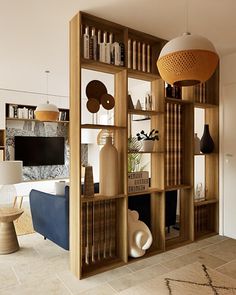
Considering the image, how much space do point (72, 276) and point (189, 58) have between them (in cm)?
223

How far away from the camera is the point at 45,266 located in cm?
273

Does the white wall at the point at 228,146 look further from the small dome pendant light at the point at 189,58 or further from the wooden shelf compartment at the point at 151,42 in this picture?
the small dome pendant light at the point at 189,58

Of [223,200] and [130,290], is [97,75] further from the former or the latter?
[130,290]

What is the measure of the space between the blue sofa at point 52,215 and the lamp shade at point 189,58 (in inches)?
74.5

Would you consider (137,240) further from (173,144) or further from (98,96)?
(98,96)

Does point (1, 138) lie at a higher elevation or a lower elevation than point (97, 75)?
lower

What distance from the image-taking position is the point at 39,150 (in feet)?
Result: 21.0

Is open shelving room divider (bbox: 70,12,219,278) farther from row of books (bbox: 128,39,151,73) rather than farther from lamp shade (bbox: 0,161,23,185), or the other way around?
lamp shade (bbox: 0,161,23,185)

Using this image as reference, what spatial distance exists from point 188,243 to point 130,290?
52.9 inches

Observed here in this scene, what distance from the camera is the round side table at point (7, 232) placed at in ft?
9.92

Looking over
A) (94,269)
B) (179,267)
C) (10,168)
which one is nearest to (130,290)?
(94,269)

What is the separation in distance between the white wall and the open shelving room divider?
0.10m

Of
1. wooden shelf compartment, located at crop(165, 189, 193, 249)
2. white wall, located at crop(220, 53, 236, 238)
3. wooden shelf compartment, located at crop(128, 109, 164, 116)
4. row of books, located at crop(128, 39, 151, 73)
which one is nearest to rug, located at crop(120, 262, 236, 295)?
wooden shelf compartment, located at crop(165, 189, 193, 249)

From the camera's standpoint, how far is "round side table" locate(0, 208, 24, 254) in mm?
3022
